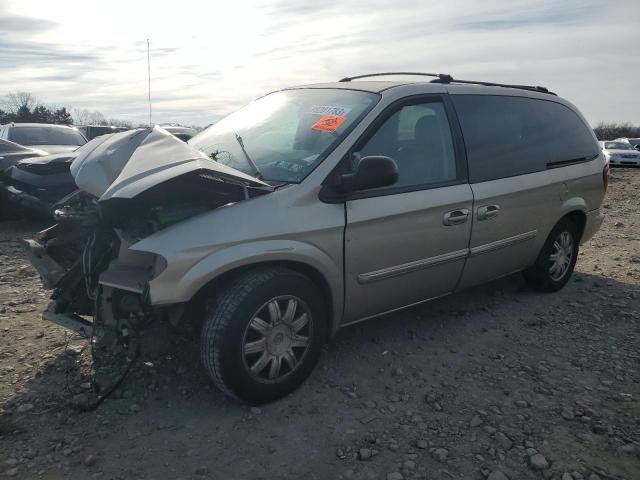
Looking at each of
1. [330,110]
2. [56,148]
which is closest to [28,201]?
[56,148]

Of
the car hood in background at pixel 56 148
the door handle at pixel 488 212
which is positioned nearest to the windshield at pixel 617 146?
the car hood in background at pixel 56 148

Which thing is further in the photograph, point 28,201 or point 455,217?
point 28,201

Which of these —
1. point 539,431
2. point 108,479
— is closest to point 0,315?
point 108,479

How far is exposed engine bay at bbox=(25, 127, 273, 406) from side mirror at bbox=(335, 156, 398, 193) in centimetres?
43

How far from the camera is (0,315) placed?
4.10 meters

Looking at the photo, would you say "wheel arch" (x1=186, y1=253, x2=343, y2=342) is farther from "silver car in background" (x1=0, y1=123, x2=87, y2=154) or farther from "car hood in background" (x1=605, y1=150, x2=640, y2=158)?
"car hood in background" (x1=605, y1=150, x2=640, y2=158)

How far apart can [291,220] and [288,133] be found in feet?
2.75

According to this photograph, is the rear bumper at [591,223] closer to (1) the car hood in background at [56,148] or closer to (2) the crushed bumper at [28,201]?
(2) the crushed bumper at [28,201]

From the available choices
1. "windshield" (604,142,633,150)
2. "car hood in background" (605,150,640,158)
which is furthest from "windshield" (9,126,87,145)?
"windshield" (604,142,633,150)

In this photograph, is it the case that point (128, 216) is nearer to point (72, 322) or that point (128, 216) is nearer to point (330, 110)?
point (72, 322)

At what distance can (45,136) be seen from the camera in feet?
33.9

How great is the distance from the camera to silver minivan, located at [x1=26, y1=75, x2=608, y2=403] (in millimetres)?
2758

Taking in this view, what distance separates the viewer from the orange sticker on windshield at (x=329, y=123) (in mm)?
3318

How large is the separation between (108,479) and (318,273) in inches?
57.9
